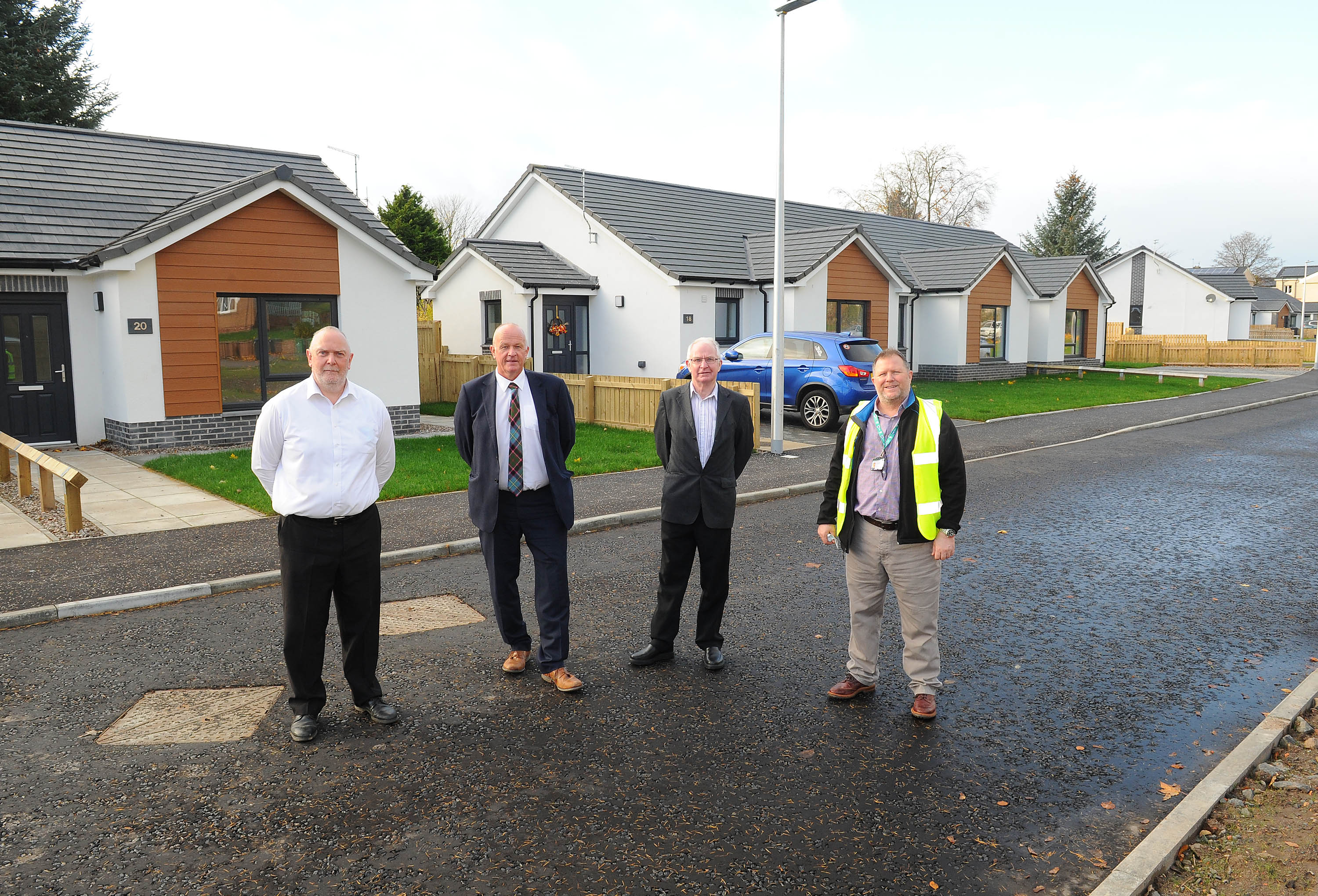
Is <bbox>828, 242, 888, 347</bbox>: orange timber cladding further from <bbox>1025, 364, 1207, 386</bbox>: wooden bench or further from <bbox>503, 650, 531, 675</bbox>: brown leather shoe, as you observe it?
<bbox>503, 650, 531, 675</bbox>: brown leather shoe

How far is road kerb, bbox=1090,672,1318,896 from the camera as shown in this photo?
136 inches

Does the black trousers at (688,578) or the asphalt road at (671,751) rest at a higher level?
the black trousers at (688,578)

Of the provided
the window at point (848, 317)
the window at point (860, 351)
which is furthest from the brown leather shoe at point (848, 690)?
the window at point (848, 317)

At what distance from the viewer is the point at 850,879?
352 cm

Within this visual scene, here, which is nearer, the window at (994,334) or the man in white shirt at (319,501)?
the man in white shirt at (319,501)

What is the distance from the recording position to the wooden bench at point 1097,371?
32.2 metres

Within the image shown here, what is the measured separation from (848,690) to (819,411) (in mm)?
12894

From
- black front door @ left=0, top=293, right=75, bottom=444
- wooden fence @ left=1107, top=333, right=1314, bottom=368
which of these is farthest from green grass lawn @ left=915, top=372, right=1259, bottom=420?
black front door @ left=0, top=293, right=75, bottom=444

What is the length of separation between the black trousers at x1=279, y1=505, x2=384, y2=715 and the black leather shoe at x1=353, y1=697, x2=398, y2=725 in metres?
0.04

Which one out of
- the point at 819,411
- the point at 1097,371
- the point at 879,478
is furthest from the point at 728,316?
the point at 879,478

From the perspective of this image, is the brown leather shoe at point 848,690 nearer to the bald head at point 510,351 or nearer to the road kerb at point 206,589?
the bald head at point 510,351

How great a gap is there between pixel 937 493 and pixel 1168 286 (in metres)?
59.3

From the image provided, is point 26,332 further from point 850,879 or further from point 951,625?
point 850,879

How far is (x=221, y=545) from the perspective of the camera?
28.4ft
